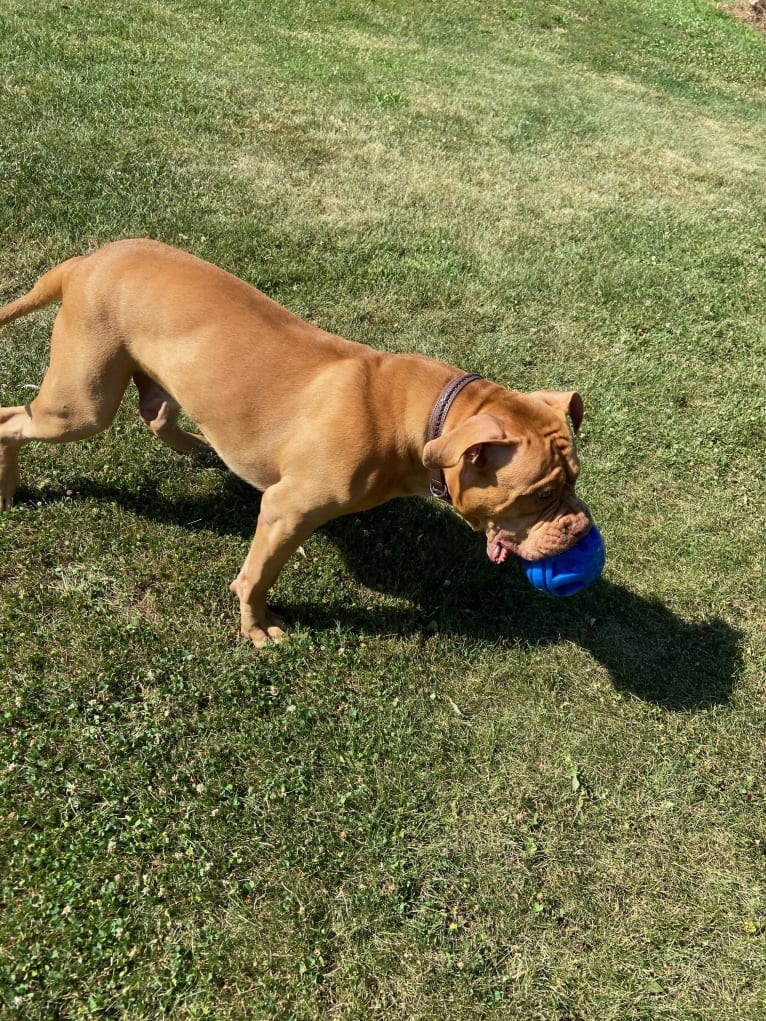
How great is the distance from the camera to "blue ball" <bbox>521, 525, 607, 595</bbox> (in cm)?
404

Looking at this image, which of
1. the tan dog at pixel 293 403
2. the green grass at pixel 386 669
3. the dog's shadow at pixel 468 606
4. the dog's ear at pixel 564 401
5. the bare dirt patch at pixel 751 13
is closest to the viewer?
the green grass at pixel 386 669

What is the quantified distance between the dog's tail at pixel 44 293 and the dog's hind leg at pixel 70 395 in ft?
0.77

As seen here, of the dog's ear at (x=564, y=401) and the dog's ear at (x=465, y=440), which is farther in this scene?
the dog's ear at (x=564, y=401)

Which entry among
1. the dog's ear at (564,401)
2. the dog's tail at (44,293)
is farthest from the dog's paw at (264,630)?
the dog's tail at (44,293)

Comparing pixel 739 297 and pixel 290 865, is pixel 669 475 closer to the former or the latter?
pixel 739 297

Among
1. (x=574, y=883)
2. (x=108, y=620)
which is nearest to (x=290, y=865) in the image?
(x=574, y=883)

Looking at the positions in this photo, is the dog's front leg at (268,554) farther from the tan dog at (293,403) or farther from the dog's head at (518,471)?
the dog's head at (518,471)

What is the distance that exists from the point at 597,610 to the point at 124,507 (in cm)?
335

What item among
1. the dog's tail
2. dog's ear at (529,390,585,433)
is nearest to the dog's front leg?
dog's ear at (529,390,585,433)

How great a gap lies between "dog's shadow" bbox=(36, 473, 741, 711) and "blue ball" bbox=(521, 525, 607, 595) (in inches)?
36.3

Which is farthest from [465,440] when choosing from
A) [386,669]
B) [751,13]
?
[751,13]

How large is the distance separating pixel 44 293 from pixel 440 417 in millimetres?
2452

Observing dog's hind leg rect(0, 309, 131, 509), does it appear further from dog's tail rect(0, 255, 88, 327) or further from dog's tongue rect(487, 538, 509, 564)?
dog's tongue rect(487, 538, 509, 564)

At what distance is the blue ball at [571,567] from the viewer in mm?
4043
